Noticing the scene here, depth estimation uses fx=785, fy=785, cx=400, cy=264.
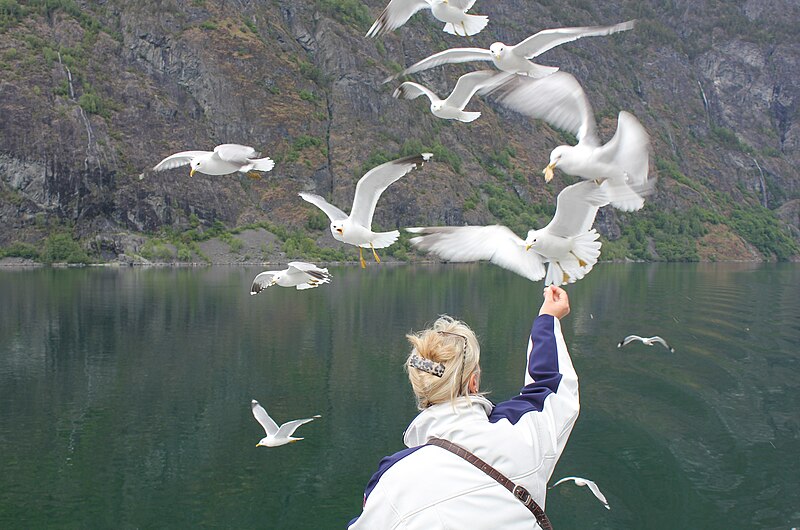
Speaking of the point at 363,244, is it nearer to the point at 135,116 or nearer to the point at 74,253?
the point at 74,253

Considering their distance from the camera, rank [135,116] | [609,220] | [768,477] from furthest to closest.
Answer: [609,220], [135,116], [768,477]

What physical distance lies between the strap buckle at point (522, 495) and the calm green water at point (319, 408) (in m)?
17.6

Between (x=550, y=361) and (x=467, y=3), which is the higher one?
(x=467, y=3)

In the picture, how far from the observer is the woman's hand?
3.09 m

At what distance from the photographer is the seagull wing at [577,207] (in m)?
5.59

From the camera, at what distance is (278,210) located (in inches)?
5000

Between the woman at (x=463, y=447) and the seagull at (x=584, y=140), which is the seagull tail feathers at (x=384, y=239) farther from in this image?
the woman at (x=463, y=447)

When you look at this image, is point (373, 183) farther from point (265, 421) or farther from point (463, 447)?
point (265, 421)

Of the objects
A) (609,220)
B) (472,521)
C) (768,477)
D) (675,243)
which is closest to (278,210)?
(609,220)

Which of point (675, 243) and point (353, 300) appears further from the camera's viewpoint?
point (675, 243)

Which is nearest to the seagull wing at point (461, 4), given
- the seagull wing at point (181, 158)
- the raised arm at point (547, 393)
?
the seagull wing at point (181, 158)

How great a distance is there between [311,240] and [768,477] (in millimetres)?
93674

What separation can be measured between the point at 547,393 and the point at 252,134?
145 metres

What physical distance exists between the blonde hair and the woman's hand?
544 millimetres
